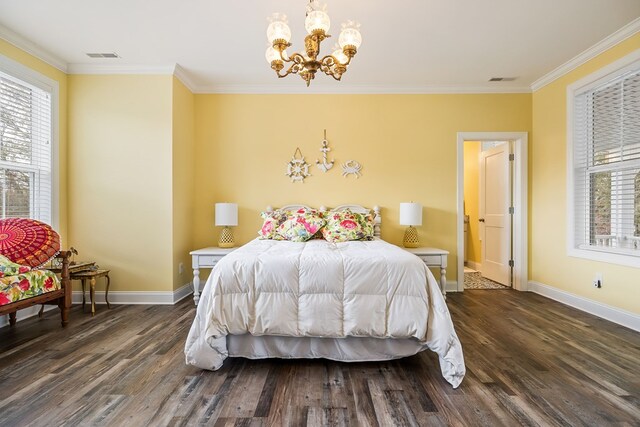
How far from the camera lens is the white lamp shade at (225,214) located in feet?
12.8

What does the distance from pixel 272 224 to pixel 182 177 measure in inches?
52.0

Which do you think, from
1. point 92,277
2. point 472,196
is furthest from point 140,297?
point 472,196

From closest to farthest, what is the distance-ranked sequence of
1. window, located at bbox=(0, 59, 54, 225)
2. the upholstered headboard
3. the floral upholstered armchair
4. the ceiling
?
the floral upholstered armchair < the ceiling < window, located at bbox=(0, 59, 54, 225) < the upholstered headboard

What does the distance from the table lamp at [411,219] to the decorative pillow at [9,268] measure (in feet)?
12.6

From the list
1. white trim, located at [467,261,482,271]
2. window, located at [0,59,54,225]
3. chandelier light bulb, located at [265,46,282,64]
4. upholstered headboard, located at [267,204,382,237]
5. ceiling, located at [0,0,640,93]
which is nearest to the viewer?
chandelier light bulb, located at [265,46,282,64]

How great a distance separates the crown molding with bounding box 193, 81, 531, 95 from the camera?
13.7 ft

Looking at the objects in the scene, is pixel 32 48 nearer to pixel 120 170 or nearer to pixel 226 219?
pixel 120 170

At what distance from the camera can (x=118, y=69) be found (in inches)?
142

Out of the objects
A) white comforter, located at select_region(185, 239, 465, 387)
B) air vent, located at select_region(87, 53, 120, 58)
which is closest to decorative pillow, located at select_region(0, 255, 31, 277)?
white comforter, located at select_region(185, 239, 465, 387)

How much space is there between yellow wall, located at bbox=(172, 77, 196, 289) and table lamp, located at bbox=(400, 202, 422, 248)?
279 cm

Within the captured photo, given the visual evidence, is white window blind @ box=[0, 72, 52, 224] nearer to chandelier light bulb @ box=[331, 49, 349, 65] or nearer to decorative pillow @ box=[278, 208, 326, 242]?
decorative pillow @ box=[278, 208, 326, 242]

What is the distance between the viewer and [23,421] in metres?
1.58

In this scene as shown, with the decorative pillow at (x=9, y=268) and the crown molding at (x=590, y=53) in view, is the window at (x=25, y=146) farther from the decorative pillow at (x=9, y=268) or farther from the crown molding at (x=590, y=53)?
the crown molding at (x=590, y=53)

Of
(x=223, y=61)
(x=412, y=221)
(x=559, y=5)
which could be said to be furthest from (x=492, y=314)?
(x=223, y=61)
